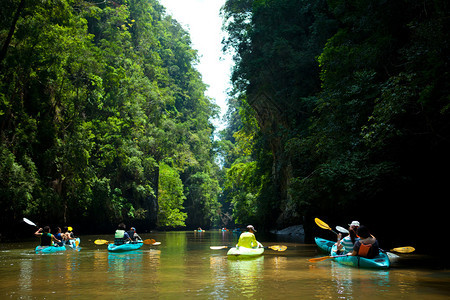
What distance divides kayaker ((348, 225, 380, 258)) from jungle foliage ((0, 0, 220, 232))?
15.3 metres

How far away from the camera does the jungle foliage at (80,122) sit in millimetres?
19344

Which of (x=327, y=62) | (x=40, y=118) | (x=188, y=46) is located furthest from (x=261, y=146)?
(x=188, y=46)

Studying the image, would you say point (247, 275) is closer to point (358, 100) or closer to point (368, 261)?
point (368, 261)

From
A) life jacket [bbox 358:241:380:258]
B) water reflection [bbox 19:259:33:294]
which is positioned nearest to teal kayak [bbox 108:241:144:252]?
water reflection [bbox 19:259:33:294]

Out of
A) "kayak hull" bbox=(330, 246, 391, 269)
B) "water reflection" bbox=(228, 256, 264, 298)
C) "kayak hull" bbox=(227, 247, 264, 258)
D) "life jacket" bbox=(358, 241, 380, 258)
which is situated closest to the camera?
"water reflection" bbox=(228, 256, 264, 298)

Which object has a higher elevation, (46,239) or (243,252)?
(46,239)

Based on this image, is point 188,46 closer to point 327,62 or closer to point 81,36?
point 81,36

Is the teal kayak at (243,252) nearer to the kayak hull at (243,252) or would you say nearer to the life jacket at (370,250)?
the kayak hull at (243,252)

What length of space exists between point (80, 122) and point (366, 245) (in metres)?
19.9

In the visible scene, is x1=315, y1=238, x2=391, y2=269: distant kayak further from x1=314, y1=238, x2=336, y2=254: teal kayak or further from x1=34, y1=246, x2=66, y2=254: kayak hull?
x1=34, y1=246, x2=66, y2=254: kayak hull

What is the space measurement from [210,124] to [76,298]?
2253 inches

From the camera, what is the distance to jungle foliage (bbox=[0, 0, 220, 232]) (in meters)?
19.3

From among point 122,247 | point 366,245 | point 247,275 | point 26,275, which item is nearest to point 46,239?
point 122,247

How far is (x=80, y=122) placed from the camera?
24562 millimetres
